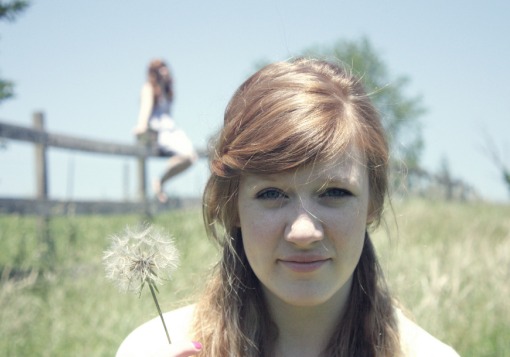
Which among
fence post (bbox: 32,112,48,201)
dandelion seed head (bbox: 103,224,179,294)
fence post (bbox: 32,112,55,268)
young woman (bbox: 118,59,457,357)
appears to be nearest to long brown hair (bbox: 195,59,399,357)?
young woman (bbox: 118,59,457,357)

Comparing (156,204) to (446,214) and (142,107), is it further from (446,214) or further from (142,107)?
(446,214)

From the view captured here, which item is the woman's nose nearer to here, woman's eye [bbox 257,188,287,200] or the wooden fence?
woman's eye [bbox 257,188,287,200]

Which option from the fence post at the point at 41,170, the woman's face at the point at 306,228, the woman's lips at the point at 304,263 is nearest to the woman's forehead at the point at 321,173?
the woman's face at the point at 306,228

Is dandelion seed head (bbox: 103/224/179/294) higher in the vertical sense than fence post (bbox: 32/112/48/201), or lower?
lower

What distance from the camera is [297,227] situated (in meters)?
1.64

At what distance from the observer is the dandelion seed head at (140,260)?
130 cm

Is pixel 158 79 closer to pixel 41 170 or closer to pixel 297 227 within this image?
pixel 41 170

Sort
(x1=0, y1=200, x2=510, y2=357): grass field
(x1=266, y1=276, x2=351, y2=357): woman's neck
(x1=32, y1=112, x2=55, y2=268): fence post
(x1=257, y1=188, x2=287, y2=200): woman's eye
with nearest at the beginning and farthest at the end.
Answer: (x1=257, y1=188, x2=287, y2=200): woman's eye → (x1=266, y1=276, x2=351, y2=357): woman's neck → (x1=0, y1=200, x2=510, y2=357): grass field → (x1=32, y1=112, x2=55, y2=268): fence post

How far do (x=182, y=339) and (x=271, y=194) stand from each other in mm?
503

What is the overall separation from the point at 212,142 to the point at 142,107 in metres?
4.91

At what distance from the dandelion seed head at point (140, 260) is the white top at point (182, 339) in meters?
0.60

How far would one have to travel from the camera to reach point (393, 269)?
13.1 feet

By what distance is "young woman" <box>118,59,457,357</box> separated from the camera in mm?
1699

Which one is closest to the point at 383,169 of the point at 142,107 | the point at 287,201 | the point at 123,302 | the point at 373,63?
the point at 287,201
